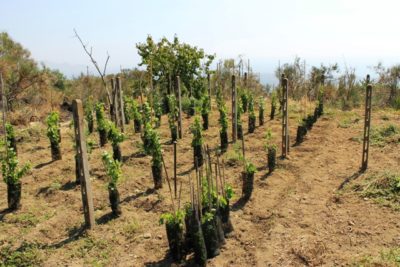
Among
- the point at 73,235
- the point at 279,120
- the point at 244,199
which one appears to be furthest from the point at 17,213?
the point at 279,120

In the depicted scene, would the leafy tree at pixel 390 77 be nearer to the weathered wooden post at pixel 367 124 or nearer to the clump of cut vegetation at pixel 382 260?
the weathered wooden post at pixel 367 124

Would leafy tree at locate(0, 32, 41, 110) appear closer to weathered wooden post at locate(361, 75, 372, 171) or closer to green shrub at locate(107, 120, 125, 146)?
green shrub at locate(107, 120, 125, 146)

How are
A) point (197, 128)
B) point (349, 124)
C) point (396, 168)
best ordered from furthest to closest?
1. point (349, 124)
2. point (197, 128)
3. point (396, 168)

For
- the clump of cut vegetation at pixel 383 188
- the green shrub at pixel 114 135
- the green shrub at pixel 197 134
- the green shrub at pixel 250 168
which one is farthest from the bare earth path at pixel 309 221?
the green shrub at pixel 114 135

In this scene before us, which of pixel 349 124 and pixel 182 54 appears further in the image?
pixel 182 54

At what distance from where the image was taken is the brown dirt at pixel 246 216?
5.22m

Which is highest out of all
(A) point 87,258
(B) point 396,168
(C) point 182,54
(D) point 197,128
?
(C) point 182,54

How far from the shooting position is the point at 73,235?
230 inches

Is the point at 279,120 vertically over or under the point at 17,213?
over

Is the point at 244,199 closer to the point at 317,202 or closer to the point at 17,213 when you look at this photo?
the point at 317,202

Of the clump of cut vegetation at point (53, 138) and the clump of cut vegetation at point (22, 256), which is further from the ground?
the clump of cut vegetation at point (53, 138)

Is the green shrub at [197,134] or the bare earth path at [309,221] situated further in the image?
the green shrub at [197,134]

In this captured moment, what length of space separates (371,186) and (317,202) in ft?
3.59

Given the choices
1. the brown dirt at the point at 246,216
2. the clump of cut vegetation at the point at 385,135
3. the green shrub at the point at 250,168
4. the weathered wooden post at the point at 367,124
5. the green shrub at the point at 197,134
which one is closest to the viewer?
the brown dirt at the point at 246,216
